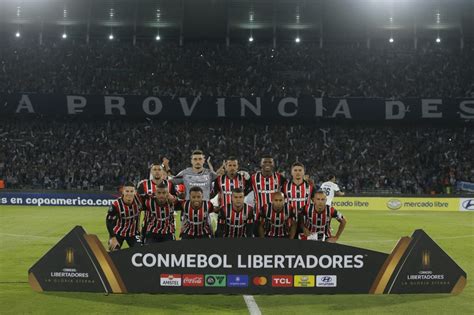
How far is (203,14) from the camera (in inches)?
1784

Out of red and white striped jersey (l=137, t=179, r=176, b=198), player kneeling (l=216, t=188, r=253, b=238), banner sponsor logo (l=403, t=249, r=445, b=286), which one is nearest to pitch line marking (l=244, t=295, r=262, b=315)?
player kneeling (l=216, t=188, r=253, b=238)

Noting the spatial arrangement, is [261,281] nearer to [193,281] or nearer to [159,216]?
[193,281]

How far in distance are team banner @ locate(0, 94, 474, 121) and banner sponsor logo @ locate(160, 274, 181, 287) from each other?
31.2 m

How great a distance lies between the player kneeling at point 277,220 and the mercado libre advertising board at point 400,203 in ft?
71.1

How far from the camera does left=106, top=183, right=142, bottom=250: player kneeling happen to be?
1100 cm

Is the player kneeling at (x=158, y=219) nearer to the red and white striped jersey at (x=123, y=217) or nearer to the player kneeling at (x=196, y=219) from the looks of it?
the red and white striped jersey at (x=123, y=217)

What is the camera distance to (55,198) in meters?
32.6

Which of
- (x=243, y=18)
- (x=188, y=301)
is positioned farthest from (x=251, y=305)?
(x=243, y=18)

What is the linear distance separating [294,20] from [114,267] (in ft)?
125

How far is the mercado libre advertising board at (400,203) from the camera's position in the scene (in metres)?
32.4

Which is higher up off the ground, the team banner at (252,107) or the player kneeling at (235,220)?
the team banner at (252,107)

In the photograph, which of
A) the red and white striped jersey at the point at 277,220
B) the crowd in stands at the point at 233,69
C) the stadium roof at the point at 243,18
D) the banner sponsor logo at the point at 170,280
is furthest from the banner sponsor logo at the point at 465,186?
the banner sponsor logo at the point at 170,280

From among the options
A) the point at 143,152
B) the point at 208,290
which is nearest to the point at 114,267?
A: the point at 208,290

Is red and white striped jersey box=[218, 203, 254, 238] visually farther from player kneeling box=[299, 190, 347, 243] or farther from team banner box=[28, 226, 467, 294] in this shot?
team banner box=[28, 226, 467, 294]
